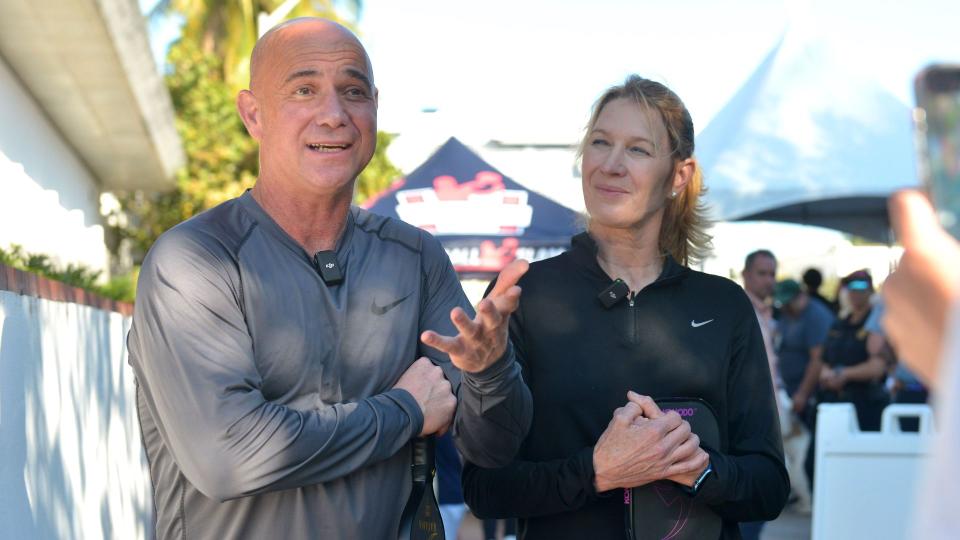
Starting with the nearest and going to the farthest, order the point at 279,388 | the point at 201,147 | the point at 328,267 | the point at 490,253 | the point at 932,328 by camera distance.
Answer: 1. the point at 932,328
2. the point at 279,388
3. the point at 328,267
4. the point at 490,253
5. the point at 201,147

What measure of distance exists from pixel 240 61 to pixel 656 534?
28.3 meters

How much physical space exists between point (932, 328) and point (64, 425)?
4.15m

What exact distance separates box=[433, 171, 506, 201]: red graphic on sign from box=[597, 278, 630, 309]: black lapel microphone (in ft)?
26.9

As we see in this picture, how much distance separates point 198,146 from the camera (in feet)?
82.5

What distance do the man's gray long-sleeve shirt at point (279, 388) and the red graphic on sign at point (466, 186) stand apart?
8.61 m

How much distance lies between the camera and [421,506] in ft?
9.90

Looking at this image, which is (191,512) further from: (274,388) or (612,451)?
(612,451)

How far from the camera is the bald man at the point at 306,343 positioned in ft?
8.90

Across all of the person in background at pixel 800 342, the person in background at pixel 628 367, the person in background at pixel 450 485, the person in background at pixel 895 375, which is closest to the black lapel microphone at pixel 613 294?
the person in background at pixel 628 367

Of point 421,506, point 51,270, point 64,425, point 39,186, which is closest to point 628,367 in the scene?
point 421,506

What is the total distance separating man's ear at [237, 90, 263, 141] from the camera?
322cm

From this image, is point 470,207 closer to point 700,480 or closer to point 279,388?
point 700,480

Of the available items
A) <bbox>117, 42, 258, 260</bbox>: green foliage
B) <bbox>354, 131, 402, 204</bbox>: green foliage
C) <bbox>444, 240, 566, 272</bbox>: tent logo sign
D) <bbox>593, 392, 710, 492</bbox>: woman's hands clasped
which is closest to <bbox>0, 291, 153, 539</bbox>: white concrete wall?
<bbox>593, 392, 710, 492</bbox>: woman's hands clasped

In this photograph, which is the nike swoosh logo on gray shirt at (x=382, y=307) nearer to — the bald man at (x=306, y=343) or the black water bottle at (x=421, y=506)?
the bald man at (x=306, y=343)
